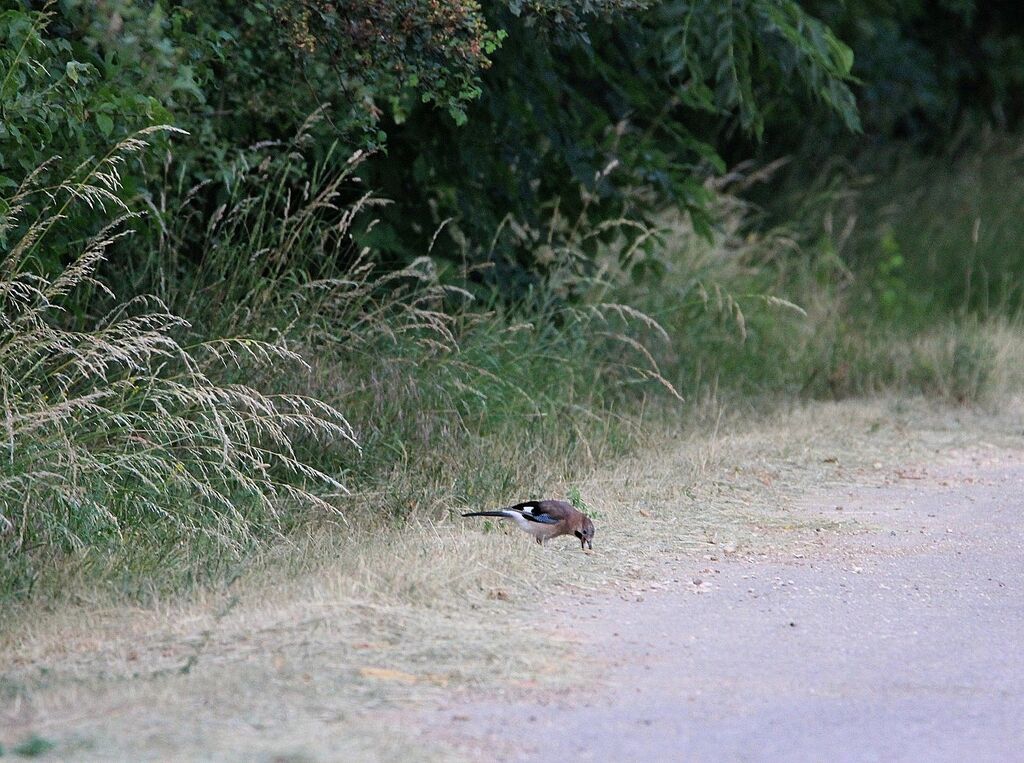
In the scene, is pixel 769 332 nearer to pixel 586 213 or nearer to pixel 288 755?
pixel 586 213

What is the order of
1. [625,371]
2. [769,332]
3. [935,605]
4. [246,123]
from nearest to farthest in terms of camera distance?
[935,605] < [246,123] < [625,371] < [769,332]

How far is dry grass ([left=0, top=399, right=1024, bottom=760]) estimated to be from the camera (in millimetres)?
3699

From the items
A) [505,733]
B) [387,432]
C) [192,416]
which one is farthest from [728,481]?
[505,733]

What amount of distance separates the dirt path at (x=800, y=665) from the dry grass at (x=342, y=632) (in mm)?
185

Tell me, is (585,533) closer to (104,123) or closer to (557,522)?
(557,522)

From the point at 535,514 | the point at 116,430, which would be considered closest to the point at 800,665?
the point at 535,514

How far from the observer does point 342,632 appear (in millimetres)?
4426

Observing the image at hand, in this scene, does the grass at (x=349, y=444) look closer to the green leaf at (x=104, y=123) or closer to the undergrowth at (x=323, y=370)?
the undergrowth at (x=323, y=370)

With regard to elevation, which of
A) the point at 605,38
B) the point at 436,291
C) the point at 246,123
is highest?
the point at 605,38

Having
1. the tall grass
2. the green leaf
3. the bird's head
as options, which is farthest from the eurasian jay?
the green leaf

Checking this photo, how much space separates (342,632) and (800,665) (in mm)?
1403

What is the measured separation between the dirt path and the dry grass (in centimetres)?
18

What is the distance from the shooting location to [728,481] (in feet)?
23.7

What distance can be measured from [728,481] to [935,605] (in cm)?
205
